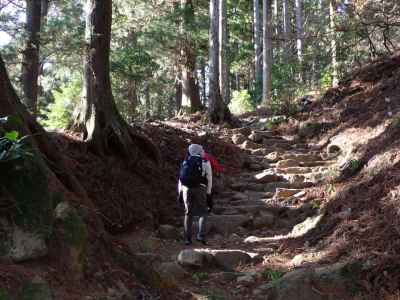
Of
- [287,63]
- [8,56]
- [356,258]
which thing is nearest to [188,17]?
[287,63]

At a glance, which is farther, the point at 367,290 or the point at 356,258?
the point at 356,258

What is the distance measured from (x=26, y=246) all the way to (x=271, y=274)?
12.4 ft

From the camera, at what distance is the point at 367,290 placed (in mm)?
5520

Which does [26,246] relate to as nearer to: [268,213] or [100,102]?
Result: [268,213]

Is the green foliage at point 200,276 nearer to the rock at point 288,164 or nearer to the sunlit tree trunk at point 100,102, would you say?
the sunlit tree trunk at point 100,102

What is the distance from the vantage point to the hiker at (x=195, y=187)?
30.7 feet

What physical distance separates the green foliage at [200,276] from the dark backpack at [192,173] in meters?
2.55

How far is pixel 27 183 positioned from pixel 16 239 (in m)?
0.45

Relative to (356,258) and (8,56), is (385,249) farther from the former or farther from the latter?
(8,56)

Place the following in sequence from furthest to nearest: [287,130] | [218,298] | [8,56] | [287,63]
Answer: [287,63], [287,130], [8,56], [218,298]

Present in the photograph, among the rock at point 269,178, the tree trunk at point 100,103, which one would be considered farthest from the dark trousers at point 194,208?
the rock at point 269,178

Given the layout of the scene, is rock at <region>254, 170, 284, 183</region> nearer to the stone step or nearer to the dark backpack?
the stone step

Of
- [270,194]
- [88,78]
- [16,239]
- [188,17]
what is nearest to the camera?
[16,239]

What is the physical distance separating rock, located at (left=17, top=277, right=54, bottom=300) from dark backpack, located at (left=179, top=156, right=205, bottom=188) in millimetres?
5720
